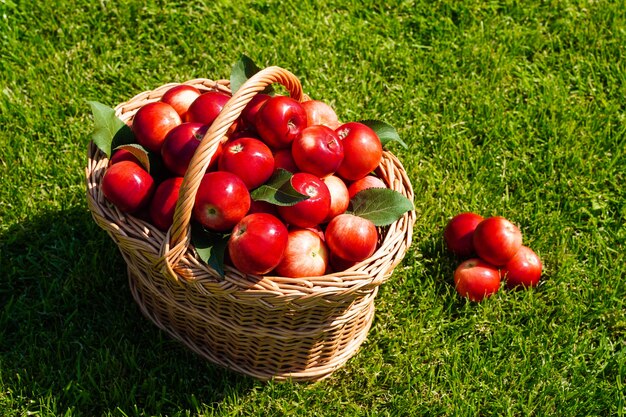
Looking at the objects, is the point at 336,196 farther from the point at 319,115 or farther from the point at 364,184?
the point at 319,115

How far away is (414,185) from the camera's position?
3.59 m

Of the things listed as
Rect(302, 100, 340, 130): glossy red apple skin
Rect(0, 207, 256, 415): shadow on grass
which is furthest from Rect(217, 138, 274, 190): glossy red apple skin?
Rect(0, 207, 256, 415): shadow on grass

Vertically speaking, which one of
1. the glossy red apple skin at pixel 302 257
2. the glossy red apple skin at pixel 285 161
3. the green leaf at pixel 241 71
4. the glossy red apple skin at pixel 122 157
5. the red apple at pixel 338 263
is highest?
the green leaf at pixel 241 71

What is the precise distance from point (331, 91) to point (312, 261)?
1.72 m

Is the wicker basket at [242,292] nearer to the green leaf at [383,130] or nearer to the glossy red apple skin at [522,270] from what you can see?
the green leaf at [383,130]

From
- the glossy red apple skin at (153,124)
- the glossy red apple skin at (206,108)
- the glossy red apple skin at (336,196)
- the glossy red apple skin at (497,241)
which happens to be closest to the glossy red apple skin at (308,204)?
the glossy red apple skin at (336,196)

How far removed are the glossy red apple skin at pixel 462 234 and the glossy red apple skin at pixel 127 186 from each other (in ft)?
4.71

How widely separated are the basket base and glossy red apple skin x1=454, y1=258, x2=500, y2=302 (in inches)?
17.0

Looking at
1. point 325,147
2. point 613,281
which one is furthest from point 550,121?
point 325,147

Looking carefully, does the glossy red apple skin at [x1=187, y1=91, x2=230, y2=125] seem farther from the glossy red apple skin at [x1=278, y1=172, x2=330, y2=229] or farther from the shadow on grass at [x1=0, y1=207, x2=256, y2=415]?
the shadow on grass at [x1=0, y1=207, x2=256, y2=415]

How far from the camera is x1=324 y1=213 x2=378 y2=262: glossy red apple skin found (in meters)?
2.44

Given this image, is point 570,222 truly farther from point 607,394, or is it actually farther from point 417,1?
point 417,1

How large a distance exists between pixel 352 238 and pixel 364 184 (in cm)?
39

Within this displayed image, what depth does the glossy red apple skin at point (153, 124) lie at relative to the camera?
8.68 ft
